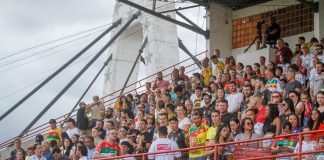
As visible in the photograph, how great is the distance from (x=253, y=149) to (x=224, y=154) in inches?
26.1

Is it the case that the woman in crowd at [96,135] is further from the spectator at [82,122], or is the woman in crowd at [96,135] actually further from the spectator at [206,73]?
the spectator at [206,73]

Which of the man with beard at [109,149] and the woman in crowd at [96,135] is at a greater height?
the woman in crowd at [96,135]

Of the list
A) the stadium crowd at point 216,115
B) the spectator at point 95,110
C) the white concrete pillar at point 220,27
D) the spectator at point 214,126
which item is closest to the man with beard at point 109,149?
the stadium crowd at point 216,115

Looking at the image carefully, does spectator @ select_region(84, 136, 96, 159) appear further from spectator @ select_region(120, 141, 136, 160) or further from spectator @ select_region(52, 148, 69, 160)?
spectator @ select_region(120, 141, 136, 160)

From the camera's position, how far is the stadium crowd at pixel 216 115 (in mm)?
12742

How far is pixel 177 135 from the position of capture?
13914 mm

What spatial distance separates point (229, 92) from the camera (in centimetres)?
1692

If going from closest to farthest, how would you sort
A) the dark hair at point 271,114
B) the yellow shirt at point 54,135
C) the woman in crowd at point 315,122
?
the woman in crowd at point 315,122, the dark hair at point 271,114, the yellow shirt at point 54,135

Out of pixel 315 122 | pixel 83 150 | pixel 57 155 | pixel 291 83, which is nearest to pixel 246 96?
pixel 291 83

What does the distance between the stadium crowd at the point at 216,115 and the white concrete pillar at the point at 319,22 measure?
8.77ft

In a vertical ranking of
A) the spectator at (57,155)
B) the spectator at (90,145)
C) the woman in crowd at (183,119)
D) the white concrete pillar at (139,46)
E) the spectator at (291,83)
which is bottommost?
the spectator at (57,155)

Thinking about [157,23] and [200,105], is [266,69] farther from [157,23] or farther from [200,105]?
[157,23]

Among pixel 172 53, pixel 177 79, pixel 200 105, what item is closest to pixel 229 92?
pixel 200 105

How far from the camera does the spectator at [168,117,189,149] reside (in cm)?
1382
